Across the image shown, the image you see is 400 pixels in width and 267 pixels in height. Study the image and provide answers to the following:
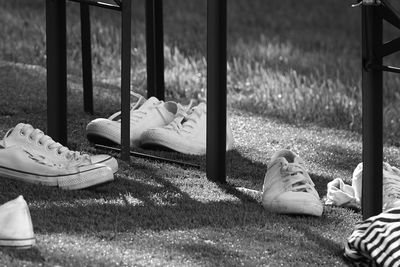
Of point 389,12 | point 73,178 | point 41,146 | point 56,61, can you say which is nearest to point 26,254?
point 73,178

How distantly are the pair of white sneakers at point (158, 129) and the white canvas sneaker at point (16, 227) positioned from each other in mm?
1168

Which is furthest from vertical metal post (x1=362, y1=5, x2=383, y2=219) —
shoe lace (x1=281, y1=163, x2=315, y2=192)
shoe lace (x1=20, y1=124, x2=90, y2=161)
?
shoe lace (x1=20, y1=124, x2=90, y2=161)

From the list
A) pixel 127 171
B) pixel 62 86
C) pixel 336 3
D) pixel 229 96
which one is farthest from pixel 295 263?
pixel 336 3

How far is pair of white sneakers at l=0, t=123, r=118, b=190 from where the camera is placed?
262 cm

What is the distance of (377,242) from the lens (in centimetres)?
215

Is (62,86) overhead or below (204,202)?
overhead

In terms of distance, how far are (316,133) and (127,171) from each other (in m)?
1.29

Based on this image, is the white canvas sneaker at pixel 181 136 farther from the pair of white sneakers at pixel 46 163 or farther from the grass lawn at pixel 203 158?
the pair of white sneakers at pixel 46 163

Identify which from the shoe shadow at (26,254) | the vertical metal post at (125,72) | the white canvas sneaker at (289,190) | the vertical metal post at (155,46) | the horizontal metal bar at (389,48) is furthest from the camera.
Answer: the vertical metal post at (155,46)

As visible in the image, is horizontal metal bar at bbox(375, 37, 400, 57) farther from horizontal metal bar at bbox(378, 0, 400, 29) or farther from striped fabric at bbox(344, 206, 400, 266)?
striped fabric at bbox(344, 206, 400, 266)

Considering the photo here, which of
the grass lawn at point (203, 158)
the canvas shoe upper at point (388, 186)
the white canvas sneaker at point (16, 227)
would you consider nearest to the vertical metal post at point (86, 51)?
the grass lawn at point (203, 158)

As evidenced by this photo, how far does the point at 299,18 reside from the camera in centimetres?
804

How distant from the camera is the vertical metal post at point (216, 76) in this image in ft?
9.34

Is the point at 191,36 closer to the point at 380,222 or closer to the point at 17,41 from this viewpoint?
the point at 17,41
